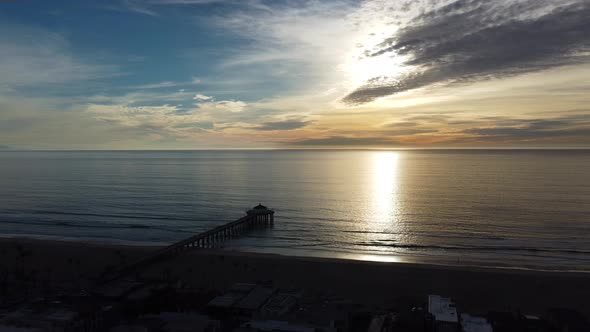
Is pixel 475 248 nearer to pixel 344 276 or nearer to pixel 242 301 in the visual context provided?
pixel 344 276

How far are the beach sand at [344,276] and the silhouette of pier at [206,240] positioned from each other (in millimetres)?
848

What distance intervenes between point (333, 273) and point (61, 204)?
5796cm

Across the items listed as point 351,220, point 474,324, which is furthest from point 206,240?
point 474,324

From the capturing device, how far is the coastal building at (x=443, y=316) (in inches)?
→ 793

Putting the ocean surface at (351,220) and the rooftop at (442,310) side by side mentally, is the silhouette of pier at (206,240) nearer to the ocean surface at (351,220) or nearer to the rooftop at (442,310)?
the ocean surface at (351,220)

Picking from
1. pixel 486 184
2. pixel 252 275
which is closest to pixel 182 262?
pixel 252 275

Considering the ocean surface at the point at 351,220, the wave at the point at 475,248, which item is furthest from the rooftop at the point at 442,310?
the wave at the point at 475,248

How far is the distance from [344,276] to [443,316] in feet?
38.1

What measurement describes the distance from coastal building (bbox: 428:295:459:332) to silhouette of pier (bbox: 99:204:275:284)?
2093 cm

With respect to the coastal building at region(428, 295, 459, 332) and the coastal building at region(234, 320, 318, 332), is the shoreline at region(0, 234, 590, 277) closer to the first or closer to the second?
the coastal building at region(428, 295, 459, 332)

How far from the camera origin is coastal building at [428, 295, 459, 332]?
20141 mm

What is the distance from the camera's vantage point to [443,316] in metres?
20.7

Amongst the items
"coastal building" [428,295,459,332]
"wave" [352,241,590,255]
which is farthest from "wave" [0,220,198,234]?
"coastal building" [428,295,459,332]

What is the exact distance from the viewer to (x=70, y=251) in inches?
1529
